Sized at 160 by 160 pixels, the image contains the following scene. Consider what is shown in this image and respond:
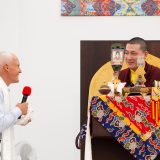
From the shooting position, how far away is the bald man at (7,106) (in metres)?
2.37

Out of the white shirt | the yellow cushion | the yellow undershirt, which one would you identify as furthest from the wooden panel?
the white shirt

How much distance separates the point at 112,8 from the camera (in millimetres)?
4012

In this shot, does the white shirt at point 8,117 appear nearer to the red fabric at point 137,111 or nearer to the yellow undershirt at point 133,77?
the red fabric at point 137,111

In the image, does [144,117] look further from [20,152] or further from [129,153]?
[20,152]

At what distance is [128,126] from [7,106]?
771 mm

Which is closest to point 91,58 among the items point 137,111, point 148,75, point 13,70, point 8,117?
point 148,75

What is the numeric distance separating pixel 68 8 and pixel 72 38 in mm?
306

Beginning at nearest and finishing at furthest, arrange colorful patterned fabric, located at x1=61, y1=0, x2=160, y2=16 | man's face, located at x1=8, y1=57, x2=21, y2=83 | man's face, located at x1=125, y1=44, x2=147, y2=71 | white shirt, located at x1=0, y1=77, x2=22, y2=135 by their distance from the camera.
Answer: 1. white shirt, located at x1=0, y1=77, x2=22, y2=135
2. man's face, located at x1=8, y1=57, x2=21, y2=83
3. man's face, located at x1=125, y1=44, x2=147, y2=71
4. colorful patterned fabric, located at x1=61, y1=0, x2=160, y2=16

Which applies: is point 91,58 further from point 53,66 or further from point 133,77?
point 53,66

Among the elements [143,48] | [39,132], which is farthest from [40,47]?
[143,48]

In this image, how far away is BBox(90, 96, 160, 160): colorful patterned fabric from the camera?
7.75 ft

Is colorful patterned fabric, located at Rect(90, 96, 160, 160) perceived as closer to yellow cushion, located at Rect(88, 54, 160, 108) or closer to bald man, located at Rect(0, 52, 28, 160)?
bald man, located at Rect(0, 52, 28, 160)

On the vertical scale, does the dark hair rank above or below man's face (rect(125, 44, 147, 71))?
above

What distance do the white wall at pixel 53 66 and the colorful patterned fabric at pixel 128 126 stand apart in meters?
1.64
